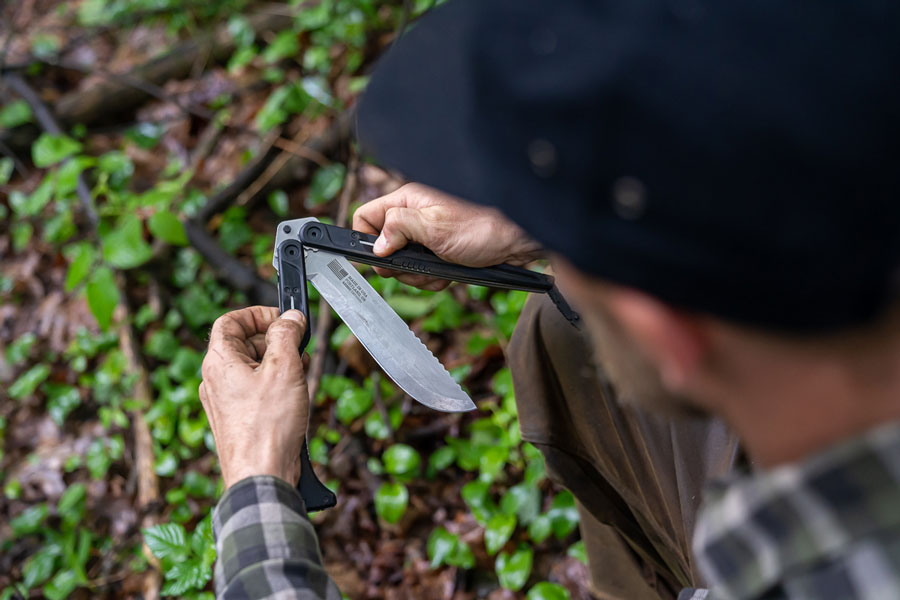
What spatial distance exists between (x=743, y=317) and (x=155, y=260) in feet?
9.74

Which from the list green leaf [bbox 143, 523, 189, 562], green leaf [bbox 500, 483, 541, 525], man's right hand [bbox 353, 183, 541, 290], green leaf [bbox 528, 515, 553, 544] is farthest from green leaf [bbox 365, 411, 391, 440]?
man's right hand [bbox 353, 183, 541, 290]

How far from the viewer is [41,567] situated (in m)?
2.48

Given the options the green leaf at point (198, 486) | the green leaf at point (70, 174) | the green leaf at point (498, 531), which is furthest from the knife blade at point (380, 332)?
the green leaf at point (70, 174)

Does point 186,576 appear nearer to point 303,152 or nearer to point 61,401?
point 61,401

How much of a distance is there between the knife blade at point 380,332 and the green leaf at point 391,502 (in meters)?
0.83

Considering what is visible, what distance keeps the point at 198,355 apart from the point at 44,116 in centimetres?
199

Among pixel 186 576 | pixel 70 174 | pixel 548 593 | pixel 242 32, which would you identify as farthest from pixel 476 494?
pixel 242 32

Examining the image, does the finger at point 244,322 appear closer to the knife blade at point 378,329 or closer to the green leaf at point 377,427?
the knife blade at point 378,329

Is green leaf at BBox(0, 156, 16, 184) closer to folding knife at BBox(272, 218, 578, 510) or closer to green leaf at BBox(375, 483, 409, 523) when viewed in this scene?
green leaf at BBox(375, 483, 409, 523)

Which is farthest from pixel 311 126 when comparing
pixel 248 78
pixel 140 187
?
pixel 140 187

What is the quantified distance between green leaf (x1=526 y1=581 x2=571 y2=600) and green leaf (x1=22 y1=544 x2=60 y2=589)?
1.59 m

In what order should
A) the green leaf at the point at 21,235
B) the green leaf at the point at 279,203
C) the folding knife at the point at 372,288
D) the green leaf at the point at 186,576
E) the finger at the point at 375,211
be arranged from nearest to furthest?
1. the folding knife at the point at 372,288
2. the finger at the point at 375,211
3. the green leaf at the point at 186,576
4. the green leaf at the point at 279,203
5. the green leaf at the point at 21,235

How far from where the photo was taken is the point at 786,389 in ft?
2.31

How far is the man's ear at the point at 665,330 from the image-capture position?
0.71 meters
